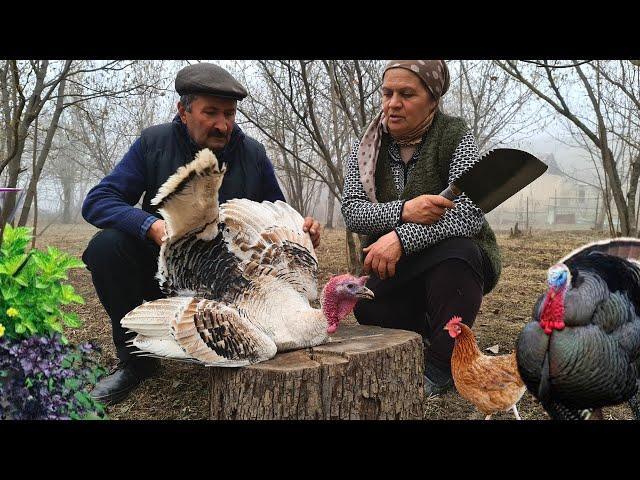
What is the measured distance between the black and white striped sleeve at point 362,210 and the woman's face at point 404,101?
0.88 feet

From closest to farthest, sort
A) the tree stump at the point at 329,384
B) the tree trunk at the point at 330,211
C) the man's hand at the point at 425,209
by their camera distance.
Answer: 1. the tree stump at the point at 329,384
2. the man's hand at the point at 425,209
3. the tree trunk at the point at 330,211

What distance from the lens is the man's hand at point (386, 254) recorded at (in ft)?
7.95

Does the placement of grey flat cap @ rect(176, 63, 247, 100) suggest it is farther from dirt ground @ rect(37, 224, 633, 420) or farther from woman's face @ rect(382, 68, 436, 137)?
dirt ground @ rect(37, 224, 633, 420)

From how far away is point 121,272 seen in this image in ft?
8.87

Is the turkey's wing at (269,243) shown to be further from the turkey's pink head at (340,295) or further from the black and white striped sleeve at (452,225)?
the black and white striped sleeve at (452,225)

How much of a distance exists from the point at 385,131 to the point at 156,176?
1162mm

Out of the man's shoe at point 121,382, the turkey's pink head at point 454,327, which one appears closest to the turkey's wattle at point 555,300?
the turkey's pink head at point 454,327

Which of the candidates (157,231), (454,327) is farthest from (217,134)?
(454,327)

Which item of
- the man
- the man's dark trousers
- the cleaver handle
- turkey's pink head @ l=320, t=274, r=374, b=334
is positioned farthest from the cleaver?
the man's dark trousers

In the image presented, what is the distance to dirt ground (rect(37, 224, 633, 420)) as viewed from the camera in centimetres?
246

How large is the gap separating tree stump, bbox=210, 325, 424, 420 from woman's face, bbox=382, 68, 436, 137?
3.17ft

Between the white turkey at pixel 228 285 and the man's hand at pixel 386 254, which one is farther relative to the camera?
the man's hand at pixel 386 254

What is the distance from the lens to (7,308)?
1.81 meters

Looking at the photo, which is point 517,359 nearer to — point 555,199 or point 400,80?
point 400,80
